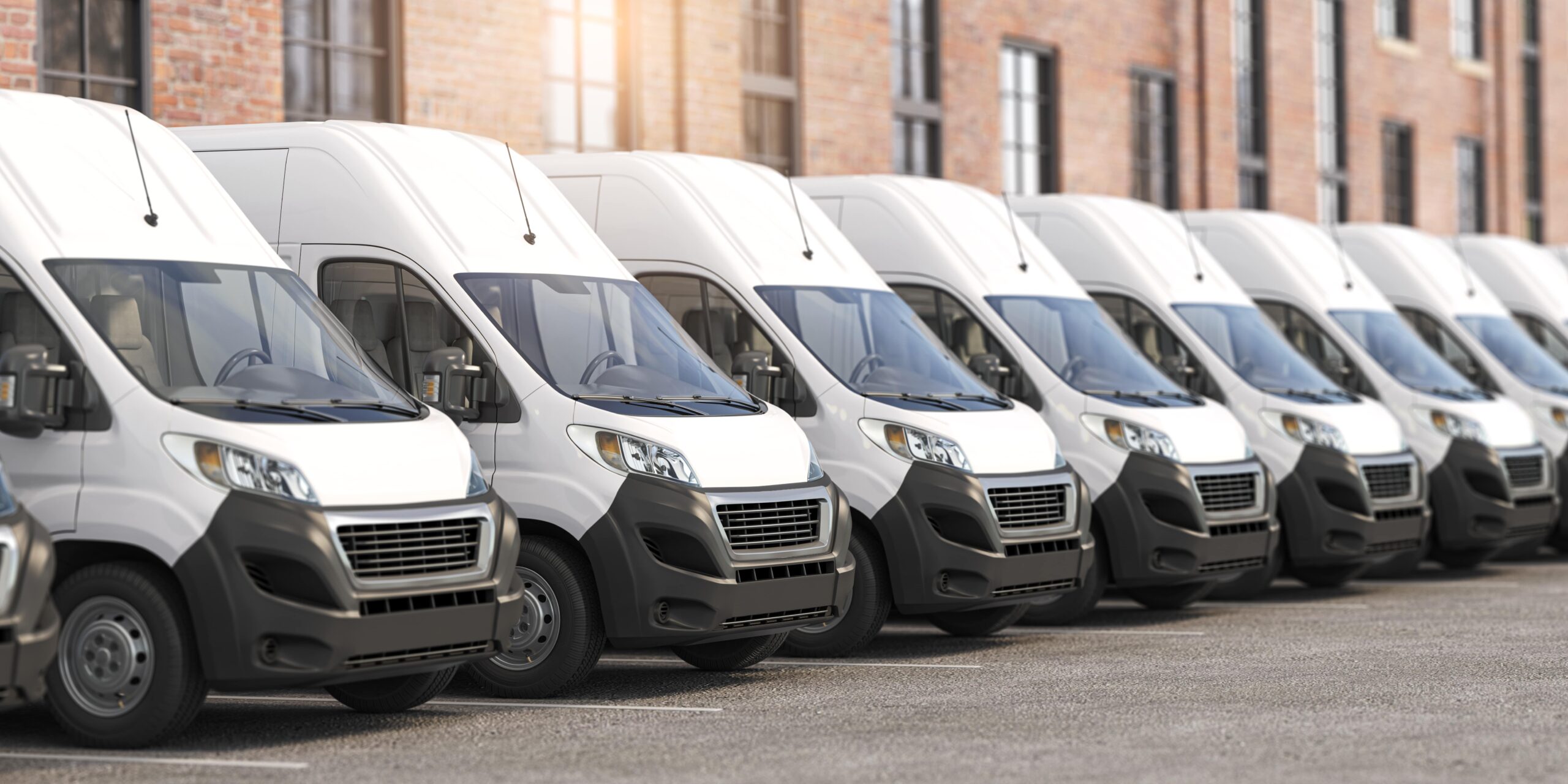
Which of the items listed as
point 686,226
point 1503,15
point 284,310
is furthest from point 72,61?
point 1503,15

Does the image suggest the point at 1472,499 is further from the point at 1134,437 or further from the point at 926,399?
the point at 926,399

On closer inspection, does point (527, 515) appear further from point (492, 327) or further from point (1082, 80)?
point (1082, 80)

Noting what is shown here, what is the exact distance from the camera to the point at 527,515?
10.4 metres

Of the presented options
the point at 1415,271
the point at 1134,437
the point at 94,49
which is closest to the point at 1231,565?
the point at 1134,437

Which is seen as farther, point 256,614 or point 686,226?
point 686,226

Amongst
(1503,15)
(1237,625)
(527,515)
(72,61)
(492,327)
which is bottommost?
(1237,625)

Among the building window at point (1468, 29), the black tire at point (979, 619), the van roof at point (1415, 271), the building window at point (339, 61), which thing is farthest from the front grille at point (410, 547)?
the building window at point (1468, 29)

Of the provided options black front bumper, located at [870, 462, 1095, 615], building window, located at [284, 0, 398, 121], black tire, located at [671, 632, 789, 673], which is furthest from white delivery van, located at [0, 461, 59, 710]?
building window, located at [284, 0, 398, 121]

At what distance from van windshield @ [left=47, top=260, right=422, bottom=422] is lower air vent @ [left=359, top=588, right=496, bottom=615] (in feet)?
2.48

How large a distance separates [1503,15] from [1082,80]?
14.1m

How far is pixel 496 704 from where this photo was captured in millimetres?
10234

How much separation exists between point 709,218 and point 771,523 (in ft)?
8.02

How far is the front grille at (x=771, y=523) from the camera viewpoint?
10359 millimetres

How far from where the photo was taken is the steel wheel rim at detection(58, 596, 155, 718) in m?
8.68
